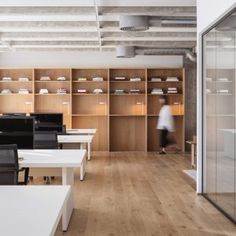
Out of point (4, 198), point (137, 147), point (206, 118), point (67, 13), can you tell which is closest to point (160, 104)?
point (137, 147)

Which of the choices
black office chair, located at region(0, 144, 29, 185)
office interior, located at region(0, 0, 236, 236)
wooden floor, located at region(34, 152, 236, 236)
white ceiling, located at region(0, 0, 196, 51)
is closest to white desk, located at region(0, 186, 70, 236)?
office interior, located at region(0, 0, 236, 236)

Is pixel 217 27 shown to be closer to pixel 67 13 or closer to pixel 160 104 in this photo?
pixel 67 13

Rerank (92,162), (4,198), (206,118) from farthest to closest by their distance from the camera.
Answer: (92,162)
(206,118)
(4,198)

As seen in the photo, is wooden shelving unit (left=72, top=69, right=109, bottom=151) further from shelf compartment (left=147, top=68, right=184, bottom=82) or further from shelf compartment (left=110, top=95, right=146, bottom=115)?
shelf compartment (left=147, top=68, right=184, bottom=82)

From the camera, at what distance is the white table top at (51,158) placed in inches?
179

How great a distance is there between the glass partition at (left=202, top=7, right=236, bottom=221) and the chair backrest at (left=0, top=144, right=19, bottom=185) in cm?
250

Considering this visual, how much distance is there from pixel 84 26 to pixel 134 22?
1.58 m

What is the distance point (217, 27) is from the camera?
228 inches

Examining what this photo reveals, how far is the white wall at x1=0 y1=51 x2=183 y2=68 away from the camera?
1334cm

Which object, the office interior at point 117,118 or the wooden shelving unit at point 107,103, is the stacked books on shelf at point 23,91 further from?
the wooden shelving unit at point 107,103

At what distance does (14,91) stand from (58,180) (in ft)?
18.9

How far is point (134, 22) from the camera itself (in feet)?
26.8

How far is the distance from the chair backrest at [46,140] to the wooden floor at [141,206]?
839 millimetres

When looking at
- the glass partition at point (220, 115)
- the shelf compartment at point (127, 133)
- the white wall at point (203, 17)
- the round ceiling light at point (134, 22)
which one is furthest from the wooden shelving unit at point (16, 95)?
the glass partition at point (220, 115)
